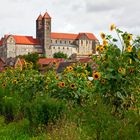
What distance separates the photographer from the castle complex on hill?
14162cm

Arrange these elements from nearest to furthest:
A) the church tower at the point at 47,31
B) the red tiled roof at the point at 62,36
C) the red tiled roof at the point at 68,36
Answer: the church tower at the point at 47,31, the red tiled roof at the point at 62,36, the red tiled roof at the point at 68,36

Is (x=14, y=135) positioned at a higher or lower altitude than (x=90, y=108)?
lower

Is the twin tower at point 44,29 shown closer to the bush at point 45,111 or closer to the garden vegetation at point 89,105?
the garden vegetation at point 89,105

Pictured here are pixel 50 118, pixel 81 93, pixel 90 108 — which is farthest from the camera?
A: pixel 81 93

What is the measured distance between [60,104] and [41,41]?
14208 cm

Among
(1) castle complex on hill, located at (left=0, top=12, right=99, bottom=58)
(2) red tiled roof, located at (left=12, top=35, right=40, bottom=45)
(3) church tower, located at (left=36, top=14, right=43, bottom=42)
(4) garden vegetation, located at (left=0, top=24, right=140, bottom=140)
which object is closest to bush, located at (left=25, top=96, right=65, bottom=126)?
(4) garden vegetation, located at (left=0, top=24, right=140, bottom=140)

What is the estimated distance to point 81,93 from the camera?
28.4ft

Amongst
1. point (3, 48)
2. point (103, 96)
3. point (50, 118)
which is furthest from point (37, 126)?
point (3, 48)

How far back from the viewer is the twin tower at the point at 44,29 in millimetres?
147637

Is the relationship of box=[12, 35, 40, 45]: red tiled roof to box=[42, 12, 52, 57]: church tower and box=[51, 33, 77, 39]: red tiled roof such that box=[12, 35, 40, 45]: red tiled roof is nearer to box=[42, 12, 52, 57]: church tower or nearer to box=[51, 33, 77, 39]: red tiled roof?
box=[42, 12, 52, 57]: church tower

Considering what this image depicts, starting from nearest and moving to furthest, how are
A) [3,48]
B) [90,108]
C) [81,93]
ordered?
[90,108] < [81,93] < [3,48]

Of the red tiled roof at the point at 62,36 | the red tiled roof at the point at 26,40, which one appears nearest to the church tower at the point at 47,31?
the red tiled roof at the point at 62,36

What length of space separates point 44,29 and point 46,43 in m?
8.78

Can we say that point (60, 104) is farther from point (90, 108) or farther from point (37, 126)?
point (90, 108)
